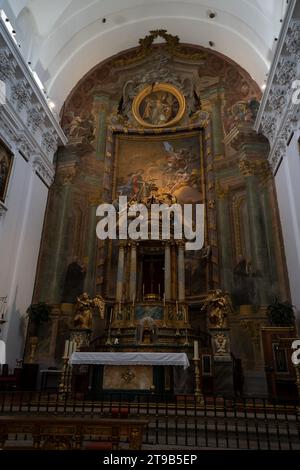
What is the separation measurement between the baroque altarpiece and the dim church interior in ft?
0.17

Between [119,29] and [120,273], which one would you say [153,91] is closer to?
[119,29]

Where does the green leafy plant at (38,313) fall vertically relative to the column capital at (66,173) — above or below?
below

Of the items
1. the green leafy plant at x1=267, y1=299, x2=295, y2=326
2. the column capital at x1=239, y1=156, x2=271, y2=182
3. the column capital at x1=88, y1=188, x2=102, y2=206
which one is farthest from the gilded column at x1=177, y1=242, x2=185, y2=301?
the column capital at x1=88, y1=188, x2=102, y2=206

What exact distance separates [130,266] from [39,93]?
6.68 m

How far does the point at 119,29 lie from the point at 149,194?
8.31m

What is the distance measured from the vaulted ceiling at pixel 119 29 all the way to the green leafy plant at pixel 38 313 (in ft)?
28.9

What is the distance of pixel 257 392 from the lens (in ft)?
31.8

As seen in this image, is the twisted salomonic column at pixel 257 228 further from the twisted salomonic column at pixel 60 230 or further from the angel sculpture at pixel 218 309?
the twisted salomonic column at pixel 60 230

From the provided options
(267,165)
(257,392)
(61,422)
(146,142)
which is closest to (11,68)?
(146,142)

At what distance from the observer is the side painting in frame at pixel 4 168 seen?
9.85 meters

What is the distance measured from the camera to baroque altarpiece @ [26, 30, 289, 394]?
10211 mm

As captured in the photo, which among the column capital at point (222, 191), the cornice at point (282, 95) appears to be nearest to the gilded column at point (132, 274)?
the column capital at point (222, 191)

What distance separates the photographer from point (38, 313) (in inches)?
420

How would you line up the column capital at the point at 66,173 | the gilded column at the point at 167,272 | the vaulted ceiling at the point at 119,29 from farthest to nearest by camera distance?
the column capital at the point at 66,173 → the vaulted ceiling at the point at 119,29 → the gilded column at the point at 167,272
